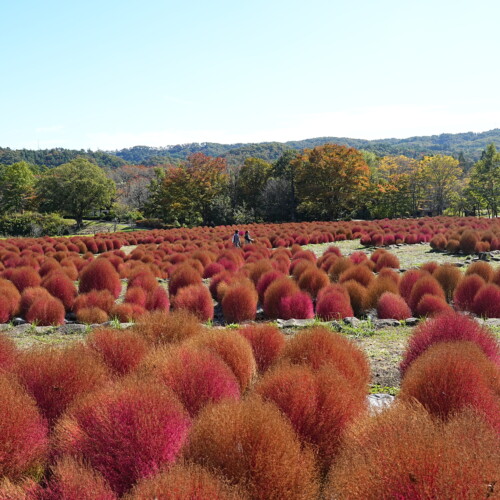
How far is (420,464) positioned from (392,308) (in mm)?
6619

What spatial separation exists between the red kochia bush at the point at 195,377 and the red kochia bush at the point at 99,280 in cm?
821

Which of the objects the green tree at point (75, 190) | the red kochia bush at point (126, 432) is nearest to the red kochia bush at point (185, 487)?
the red kochia bush at point (126, 432)

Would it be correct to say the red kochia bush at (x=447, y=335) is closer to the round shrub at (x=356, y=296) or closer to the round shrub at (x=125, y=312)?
the round shrub at (x=356, y=296)

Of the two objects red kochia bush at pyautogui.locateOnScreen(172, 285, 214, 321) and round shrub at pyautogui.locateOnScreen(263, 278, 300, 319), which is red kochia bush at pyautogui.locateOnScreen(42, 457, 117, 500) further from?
round shrub at pyautogui.locateOnScreen(263, 278, 300, 319)

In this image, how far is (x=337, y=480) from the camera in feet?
7.57

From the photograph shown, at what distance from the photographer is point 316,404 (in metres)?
3.17

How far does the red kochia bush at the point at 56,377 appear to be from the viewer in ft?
11.8

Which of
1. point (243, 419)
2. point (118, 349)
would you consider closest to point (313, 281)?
point (118, 349)

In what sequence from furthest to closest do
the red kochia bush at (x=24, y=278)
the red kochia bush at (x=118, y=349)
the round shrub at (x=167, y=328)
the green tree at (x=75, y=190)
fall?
1. the green tree at (x=75, y=190)
2. the red kochia bush at (x=24, y=278)
3. the round shrub at (x=167, y=328)
4. the red kochia bush at (x=118, y=349)

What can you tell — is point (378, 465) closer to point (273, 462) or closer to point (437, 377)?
point (273, 462)

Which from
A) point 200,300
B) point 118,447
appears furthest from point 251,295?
point 118,447

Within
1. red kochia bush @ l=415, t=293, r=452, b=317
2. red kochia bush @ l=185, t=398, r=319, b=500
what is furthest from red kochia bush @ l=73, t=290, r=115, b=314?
red kochia bush @ l=185, t=398, r=319, b=500

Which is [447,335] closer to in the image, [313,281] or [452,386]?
[452,386]

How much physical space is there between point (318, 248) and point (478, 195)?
40.1m
